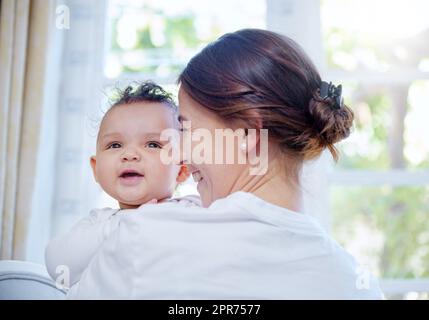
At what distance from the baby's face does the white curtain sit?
607 mm

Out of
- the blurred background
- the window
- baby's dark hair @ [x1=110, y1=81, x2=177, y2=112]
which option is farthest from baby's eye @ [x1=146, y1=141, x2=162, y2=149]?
Result: the window

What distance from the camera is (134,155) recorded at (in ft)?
4.12

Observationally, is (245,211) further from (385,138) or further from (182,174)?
(385,138)

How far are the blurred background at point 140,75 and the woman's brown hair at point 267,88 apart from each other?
2.31 ft

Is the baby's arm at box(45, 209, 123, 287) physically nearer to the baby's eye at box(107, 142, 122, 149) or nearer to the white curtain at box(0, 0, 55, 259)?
the baby's eye at box(107, 142, 122, 149)

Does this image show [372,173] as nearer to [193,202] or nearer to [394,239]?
[394,239]

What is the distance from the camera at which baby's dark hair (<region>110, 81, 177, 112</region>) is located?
4.35 ft

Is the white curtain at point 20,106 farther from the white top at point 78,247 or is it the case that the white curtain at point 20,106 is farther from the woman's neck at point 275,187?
the woman's neck at point 275,187

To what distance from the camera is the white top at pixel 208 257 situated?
35.3 inches

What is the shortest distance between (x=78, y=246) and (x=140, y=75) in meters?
1.14

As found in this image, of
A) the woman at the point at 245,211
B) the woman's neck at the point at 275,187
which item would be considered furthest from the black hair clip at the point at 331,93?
the woman's neck at the point at 275,187

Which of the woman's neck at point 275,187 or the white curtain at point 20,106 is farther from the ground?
the white curtain at point 20,106

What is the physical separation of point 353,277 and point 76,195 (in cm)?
127

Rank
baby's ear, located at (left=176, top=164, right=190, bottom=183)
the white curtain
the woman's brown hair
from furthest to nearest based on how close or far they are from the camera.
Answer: the white curtain, baby's ear, located at (left=176, top=164, right=190, bottom=183), the woman's brown hair
